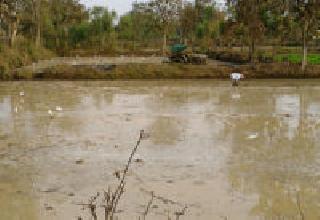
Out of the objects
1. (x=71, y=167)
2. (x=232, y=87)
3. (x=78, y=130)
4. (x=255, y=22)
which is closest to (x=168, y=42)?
(x=255, y=22)

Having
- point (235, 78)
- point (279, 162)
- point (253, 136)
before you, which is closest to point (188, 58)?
point (235, 78)

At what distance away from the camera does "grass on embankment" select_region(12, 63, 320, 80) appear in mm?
24297

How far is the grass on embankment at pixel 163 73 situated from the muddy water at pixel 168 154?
6052mm

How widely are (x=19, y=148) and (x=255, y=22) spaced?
18.9 metres

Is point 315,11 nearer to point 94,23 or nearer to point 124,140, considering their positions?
point 124,140

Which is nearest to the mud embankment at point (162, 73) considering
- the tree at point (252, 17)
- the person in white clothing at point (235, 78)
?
the person in white clothing at point (235, 78)

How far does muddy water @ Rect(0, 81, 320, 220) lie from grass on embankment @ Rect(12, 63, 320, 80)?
6052 millimetres

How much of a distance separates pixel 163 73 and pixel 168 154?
1526 cm

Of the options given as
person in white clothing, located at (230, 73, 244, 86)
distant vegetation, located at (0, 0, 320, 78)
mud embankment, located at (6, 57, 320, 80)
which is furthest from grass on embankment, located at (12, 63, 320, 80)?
distant vegetation, located at (0, 0, 320, 78)

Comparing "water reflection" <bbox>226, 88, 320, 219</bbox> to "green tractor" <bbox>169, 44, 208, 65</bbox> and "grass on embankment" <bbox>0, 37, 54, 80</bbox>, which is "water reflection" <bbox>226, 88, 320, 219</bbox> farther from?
"green tractor" <bbox>169, 44, 208, 65</bbox>

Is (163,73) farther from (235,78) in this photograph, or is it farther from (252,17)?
(252,17)

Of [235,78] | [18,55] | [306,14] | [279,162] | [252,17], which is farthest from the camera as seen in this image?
[18,55]

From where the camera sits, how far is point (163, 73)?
2469cm

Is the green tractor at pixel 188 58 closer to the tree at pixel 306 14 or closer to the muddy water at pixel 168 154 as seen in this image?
the tree at pixel 306 14
